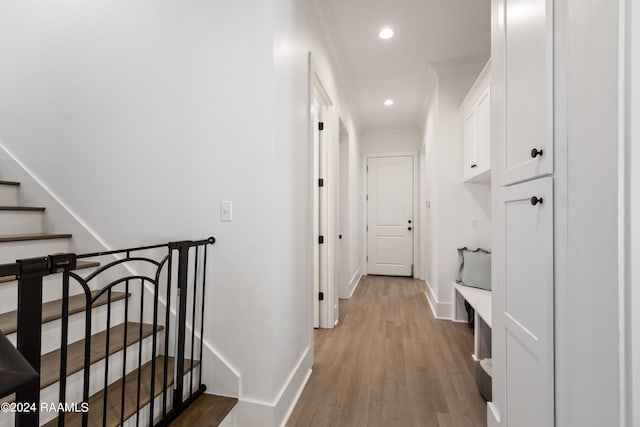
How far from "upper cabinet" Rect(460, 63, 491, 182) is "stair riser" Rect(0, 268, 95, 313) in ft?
10.0

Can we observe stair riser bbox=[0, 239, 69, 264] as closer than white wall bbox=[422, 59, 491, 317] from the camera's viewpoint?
Yes

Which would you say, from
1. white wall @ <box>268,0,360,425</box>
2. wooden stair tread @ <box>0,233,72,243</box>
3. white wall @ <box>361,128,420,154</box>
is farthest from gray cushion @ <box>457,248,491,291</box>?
wooden stair tread @ <box>0,233,72,243</box>

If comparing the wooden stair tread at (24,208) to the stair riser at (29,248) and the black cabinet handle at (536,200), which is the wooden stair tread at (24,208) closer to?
the stair riser at (29,248)

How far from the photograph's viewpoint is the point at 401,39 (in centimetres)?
294

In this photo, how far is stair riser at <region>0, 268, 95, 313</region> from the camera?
54.7 inches

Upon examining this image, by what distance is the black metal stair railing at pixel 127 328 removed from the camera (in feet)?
2.81

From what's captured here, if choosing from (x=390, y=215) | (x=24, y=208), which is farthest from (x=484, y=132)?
(x=24, y=208)

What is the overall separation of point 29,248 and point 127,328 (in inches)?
29.5

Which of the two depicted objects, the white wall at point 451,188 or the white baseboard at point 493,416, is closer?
Result: the white baseboard at point 493,416

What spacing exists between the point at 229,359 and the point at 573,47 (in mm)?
1957

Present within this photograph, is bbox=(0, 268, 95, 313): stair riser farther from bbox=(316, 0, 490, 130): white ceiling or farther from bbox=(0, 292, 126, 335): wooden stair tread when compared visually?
bbox=(316, 0, 490, 130): white ceiling

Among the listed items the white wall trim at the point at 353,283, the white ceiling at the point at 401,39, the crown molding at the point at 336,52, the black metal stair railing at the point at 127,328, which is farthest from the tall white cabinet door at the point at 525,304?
the white wall trim at the point at 353,283

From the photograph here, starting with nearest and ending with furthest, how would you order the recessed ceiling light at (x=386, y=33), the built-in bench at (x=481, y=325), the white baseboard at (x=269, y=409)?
1. the white baseboard at (x=269, y=409)
2. the built-in bench at (x=481, y=325)
3. the recessed ceiling light at (x=386, y=33)

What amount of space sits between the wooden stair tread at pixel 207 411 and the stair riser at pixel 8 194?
1.95 meters
